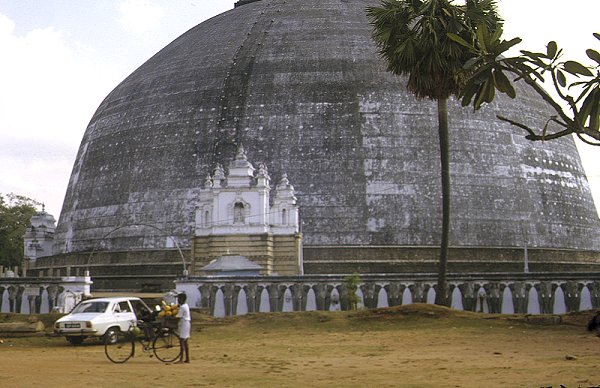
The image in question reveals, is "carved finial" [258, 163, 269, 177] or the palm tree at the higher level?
the palm tree

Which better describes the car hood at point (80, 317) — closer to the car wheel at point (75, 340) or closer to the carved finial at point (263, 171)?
the car wheel at point (75, 340)

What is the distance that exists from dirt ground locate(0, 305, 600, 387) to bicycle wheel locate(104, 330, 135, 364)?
0.22 m

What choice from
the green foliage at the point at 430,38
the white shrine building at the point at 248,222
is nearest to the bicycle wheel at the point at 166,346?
the green foliage at the point at 430,38

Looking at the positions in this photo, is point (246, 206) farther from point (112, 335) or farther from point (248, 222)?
point (112, 335)

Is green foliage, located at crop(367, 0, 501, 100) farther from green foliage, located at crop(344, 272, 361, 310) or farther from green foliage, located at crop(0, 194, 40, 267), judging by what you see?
green foliage, located at crop(0, 194, 40, 267)

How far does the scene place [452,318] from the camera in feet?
73.0

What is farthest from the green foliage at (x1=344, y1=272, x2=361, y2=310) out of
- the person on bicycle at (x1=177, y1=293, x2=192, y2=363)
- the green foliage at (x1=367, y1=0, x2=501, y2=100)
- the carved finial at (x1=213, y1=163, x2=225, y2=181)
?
the carved finial at (x1=213, y1=163, x2=225, y2=181)

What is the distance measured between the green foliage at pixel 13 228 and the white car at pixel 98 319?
39.0 meters

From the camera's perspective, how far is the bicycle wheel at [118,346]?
1770cm

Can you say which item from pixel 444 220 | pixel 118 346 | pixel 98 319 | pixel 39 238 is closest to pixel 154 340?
pixel 118 346

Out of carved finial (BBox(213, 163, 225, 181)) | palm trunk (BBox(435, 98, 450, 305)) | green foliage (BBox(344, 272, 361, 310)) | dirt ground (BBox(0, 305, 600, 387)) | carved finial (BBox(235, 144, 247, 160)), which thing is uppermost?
carved finial (BBox(235, 144, 247, 160))

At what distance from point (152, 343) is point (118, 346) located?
301 centimetres

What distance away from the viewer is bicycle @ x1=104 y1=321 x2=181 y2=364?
57.5 feet

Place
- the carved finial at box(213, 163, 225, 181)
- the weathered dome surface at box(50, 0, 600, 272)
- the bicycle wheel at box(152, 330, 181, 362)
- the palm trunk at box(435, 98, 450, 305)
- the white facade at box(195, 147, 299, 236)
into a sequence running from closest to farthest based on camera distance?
the bicycle wheel at box(152, 330, 181, 362) → the palm trunk at box(435, 98, 450, 305) → the white facade at box(195, 147, 299, 236) → the carved finial at box(213, 163, 225, 181) → the weathered dome surface at box(50, 0, 600, 272)
